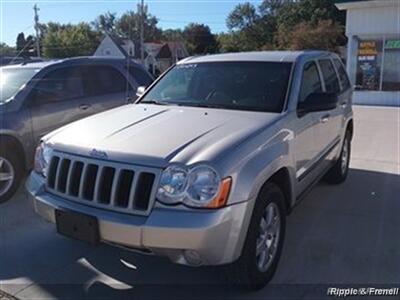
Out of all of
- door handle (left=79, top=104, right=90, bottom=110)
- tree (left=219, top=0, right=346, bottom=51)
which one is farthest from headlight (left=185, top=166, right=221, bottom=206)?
tree (left=219, top=0, right=346, bottom=51)

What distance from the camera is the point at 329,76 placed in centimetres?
561

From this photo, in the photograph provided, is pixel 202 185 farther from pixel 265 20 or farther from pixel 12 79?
pixel 265 20

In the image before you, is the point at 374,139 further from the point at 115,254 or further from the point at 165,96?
the point at 115,254

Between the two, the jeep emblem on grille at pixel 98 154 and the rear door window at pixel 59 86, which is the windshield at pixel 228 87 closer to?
the jeep emblem on grille at pixel 98 154

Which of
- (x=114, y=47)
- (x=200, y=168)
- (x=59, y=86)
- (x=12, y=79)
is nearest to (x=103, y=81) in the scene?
(x=59, y=86)

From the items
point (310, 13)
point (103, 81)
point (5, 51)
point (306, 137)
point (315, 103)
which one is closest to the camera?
point (315, 103)

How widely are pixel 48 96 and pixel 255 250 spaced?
4096 millimetres

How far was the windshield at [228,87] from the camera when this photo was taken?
13.8ft

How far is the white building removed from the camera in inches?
698

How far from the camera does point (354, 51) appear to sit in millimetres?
18844

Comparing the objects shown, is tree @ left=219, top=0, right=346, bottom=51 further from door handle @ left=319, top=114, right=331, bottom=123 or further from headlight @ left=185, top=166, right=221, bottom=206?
headlight @ left=185, top=166, right=221, bottom=206

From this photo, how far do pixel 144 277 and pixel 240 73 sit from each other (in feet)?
7.07

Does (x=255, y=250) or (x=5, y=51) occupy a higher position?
(x=5, y=51)

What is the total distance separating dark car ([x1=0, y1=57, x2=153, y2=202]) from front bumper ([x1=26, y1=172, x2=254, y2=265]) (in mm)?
3045
